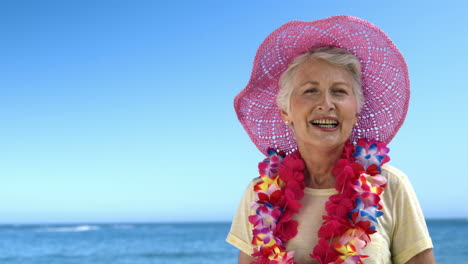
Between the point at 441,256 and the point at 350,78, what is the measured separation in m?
19.3

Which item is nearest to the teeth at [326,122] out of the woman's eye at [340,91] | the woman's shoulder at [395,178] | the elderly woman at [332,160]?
the elderly woman at [332,160]

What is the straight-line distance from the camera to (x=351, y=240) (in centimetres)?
230

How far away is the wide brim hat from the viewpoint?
2.62m

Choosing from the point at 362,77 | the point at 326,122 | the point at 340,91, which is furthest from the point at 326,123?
the point at 362,77

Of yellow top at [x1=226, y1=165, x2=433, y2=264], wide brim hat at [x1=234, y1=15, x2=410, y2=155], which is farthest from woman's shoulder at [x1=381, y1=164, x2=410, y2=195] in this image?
wide brim hat at [x1=234, y1=15, x2=410, y2=155]

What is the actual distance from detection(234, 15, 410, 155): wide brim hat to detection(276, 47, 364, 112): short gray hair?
8cm

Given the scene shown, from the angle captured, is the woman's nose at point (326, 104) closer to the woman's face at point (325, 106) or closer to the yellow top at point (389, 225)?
the woman's face at point (325, 106)

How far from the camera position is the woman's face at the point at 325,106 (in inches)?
94.1

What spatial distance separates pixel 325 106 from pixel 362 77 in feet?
1.62

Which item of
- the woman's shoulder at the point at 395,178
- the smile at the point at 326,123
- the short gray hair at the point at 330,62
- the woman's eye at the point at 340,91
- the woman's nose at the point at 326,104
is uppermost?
the short gray hair at the point at 330,62

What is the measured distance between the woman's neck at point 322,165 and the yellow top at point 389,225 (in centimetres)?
6

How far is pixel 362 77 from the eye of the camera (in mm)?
2742

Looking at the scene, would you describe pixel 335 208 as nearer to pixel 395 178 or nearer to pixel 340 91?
pixel 395 178

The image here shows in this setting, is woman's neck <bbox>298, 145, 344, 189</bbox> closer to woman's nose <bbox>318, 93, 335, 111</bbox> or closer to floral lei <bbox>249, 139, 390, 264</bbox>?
floral lei <bbox>249, 139, 390, 264</bbox>
